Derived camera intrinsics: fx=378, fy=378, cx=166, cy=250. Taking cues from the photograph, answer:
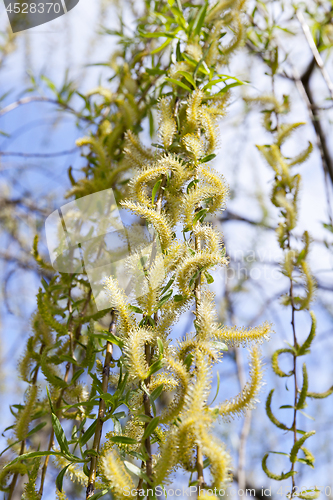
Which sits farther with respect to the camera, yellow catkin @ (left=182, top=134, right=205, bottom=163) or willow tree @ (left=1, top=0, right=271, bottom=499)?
yellow catkin @ (left=182, top=134, right=205, bottom=163)

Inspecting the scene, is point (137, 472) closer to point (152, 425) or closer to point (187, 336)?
Result: point (152, 425)

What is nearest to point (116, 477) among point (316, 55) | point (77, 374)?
point (77, 374)

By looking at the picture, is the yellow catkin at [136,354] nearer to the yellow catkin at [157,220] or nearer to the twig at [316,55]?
the yellow catkin at [157,220]

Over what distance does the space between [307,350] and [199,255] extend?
1.19ft

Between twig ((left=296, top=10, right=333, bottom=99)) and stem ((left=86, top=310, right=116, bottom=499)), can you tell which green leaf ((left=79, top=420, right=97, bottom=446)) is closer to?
stem ((left=86, top=310, right=116, bottom=499))

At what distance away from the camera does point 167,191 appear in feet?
1.87

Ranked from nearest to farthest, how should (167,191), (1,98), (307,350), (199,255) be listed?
(199,255)
(167,191)
(307,350)
(1,98)

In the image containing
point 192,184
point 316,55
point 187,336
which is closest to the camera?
point 187,336

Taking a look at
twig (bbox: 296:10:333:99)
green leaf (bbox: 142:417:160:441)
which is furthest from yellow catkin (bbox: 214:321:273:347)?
twig (bbox: 296:10:333:99)

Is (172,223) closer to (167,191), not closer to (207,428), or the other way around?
(167,191)

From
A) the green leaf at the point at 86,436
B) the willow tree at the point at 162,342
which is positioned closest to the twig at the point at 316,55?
the willow tree at the point at 162,342

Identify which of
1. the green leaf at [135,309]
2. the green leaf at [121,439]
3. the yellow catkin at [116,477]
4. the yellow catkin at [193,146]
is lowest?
the yellow catkin at [116,477]

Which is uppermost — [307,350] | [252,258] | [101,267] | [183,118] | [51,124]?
[51,124]

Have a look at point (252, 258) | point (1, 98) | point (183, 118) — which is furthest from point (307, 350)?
point (1, 98)
